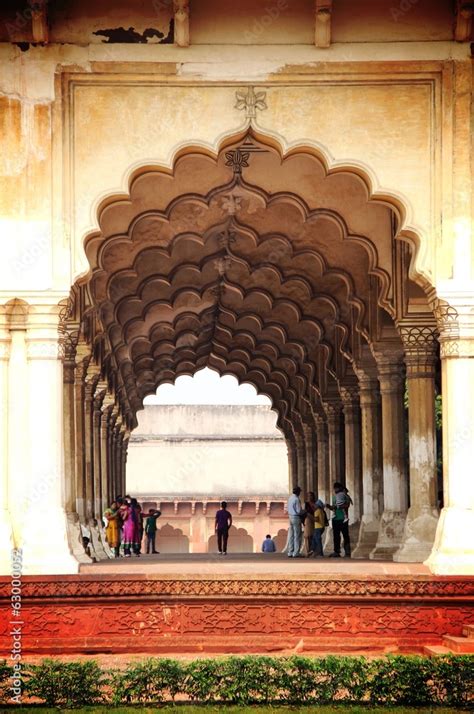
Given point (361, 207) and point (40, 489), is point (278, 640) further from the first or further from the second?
point (361, 207)

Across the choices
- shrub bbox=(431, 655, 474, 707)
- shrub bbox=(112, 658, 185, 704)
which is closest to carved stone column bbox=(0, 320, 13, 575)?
shrub bbox=(112, 658, 185, 704)

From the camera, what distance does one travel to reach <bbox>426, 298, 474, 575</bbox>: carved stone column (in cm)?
1232

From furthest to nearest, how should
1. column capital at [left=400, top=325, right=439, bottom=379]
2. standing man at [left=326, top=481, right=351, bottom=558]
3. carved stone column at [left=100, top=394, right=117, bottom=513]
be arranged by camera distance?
carved stone column at [left=100, top=394, right=117, bottom=513]
standing man at [left=326, top=481, right=351, bottom=558]
column capital at [left=400, top=325, right=439, bottom=379]

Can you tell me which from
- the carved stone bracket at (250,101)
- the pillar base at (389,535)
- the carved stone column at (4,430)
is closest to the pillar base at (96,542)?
the pillar base at (389,535)

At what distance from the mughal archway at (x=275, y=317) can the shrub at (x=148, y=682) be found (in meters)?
4.05

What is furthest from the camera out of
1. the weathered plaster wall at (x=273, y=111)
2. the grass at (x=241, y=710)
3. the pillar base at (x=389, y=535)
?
the pillar base at (x=389, y=535)

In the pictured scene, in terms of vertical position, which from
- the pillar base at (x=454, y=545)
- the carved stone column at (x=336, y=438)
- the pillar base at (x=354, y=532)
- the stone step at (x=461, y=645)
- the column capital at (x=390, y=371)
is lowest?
the pillar base at (x=354, y=532)

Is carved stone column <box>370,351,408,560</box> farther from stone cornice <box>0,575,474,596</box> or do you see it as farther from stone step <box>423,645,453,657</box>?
stone step <box>423,645,453,657</box>

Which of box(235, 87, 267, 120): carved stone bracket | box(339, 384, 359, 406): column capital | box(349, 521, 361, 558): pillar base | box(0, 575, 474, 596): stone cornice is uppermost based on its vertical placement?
box(235, 87, 267, 120): carved stone bracket

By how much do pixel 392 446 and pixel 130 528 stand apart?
637 centimetres

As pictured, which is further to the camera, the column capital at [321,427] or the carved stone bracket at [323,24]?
the column capital at [321,427]

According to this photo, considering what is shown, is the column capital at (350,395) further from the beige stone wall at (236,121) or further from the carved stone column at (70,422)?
the beige stone wall at (236,121)

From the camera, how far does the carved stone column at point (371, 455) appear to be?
64.5 feet

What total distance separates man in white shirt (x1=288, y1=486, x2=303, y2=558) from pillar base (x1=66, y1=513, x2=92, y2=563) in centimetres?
403
